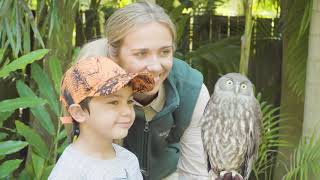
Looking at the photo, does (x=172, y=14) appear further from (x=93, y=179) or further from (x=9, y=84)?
(x=93, y=179)

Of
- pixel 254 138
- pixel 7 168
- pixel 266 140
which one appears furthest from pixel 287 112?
pixel 254 138

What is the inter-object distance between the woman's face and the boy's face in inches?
3.8

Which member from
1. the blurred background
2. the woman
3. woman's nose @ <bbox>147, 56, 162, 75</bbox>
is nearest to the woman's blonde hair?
the woman

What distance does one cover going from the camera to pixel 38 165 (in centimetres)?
288

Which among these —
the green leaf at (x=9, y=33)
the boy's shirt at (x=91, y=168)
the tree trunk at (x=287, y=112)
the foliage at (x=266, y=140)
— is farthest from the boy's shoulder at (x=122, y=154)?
the tree trunk at (x=287, y=112)

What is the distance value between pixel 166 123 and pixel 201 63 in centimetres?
225

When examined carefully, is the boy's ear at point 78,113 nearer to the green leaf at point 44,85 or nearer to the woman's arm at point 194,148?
the woman's arm at point 194,148

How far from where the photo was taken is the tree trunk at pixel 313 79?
284cm

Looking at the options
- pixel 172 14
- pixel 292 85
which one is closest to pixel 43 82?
pixel 172 14

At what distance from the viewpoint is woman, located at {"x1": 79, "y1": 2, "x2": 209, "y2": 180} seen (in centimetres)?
174

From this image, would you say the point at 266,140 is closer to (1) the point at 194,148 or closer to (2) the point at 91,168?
(1) the point at 194,148

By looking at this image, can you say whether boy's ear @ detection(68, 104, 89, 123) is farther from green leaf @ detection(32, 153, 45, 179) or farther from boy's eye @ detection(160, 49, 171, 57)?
green leaf @ detection(32, 153, 45, 179)

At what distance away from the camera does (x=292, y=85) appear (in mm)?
3537

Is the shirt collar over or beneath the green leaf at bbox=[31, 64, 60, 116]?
over
